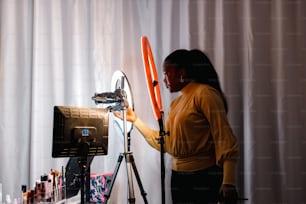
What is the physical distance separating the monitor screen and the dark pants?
1.48ft

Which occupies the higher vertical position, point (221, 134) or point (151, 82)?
point (151, 82)

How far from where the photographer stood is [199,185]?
167cm

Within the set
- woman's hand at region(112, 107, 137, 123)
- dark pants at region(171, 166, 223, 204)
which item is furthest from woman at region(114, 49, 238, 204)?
woman's hand at region(112, 107, 137, 123)

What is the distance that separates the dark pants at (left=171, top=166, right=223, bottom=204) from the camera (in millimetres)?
1663

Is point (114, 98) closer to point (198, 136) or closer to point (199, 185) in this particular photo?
point (198, 136)

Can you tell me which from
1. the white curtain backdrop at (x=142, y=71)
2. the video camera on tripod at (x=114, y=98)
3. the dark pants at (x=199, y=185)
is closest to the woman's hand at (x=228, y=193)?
the dark pants at (x=199, y=185)

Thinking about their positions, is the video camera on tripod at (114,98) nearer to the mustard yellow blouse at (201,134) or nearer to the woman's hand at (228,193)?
the mustard yellow blouse at (201,134)

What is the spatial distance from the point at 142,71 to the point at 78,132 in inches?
30.0

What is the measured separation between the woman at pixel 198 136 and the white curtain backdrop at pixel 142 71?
0.26 m

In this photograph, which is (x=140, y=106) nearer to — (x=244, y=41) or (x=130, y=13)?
(x=130, y=13)

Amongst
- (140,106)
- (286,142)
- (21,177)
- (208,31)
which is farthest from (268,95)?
(21,177)

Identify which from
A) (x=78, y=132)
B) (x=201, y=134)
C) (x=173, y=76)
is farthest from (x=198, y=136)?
(x=78, y=132)

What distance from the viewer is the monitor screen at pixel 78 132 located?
4.82 ft

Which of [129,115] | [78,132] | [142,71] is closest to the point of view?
[78,132]
